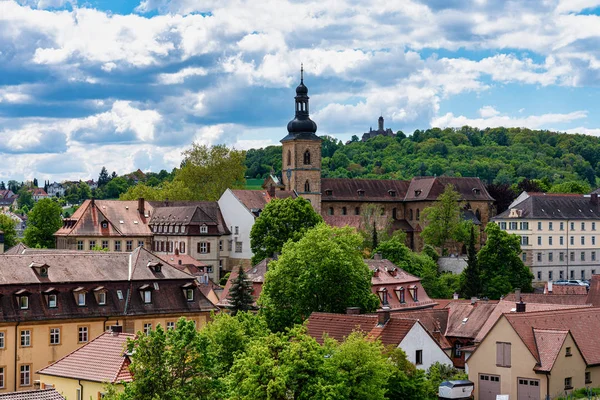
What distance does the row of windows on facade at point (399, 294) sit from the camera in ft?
259

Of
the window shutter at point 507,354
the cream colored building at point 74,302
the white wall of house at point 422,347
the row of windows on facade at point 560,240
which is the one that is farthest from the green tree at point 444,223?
the window shutter at point 507,354

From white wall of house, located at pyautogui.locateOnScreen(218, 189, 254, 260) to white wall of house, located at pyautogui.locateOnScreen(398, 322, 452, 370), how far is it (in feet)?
183

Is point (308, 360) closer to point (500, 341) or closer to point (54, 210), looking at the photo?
point (500, 341)

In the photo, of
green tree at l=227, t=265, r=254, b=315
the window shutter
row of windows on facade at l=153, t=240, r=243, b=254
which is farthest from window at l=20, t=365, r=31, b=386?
row of windows on facade at l=153, t=240, r=243, b=254

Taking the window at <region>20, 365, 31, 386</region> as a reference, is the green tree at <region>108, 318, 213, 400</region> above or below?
above

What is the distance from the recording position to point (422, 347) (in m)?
56.5

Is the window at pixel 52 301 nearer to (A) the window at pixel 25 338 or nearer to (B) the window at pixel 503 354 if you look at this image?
(A) the window at pixel 25 338

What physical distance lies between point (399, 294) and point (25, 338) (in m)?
32.7

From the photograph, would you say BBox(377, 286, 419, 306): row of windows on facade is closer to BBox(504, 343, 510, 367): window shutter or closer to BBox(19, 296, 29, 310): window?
BBox(504, 343, 510, 367): window shutter

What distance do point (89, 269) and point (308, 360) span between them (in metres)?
23.4

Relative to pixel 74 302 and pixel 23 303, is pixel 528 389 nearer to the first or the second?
pixel 74 302

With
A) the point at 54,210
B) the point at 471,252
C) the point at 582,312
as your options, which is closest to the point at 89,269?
the point at 582,312

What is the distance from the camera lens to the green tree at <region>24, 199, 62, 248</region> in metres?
126

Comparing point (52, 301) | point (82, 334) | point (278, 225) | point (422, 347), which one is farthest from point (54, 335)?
point (278, 225)
